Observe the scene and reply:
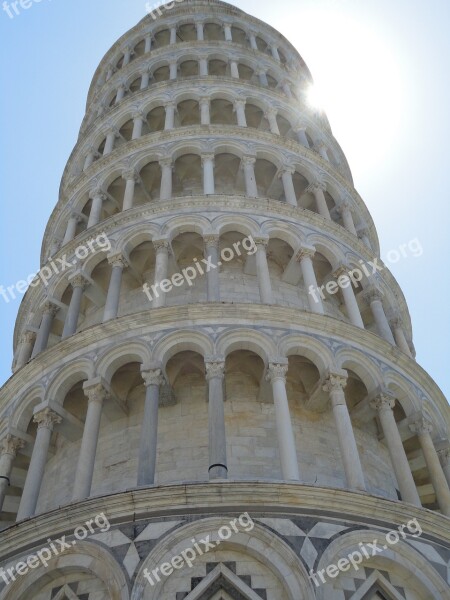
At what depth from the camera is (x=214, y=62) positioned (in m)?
27.3

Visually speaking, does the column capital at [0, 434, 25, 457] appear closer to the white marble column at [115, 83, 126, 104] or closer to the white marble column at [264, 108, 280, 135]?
the white marble column at [264, 108, 280, 135]

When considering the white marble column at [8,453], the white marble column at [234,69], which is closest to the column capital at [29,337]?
the white marble column at [8,453]

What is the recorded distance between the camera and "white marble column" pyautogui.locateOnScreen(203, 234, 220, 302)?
1598cm

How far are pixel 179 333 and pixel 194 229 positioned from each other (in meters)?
4.22

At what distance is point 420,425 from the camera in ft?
50.5

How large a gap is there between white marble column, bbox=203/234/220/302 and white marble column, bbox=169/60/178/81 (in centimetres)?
1031

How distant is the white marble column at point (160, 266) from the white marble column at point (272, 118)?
299 inches

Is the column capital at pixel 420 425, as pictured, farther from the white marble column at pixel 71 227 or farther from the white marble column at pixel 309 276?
the white marble column at pixel 71 227

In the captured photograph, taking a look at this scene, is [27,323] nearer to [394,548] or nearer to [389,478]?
[389,478]

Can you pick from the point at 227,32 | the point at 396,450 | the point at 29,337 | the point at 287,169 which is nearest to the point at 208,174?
the point at 287,169

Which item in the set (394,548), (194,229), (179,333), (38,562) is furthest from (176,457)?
(194,229)

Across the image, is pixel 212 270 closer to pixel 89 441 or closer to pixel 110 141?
pixel 89 441

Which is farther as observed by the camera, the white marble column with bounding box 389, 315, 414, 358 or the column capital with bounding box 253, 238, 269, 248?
the white marble column with bounding box 389, 315, 414, 358

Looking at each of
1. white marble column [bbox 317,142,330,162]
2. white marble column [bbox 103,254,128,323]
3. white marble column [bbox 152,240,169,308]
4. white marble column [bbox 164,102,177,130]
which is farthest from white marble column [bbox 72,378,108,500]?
white marble column [bbox 317,142,330,162]
